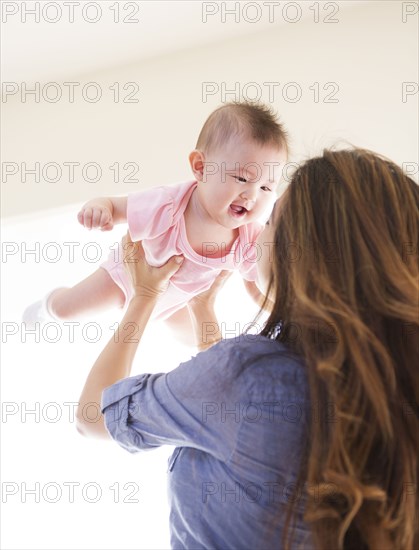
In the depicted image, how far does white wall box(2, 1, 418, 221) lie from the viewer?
180 centimetres

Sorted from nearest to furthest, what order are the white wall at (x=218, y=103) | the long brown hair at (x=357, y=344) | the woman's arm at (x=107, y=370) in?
the long brown hair at (x=357, y=344) → the woman's arm at (x=107, y=370) → the white wall at (x=218, y=103)

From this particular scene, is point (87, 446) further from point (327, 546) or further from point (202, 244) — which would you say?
point (327, 546)

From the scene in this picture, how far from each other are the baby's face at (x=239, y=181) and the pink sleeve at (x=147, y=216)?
0.26 feet

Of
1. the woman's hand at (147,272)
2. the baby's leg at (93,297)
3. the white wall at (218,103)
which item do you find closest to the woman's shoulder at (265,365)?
the woman's hand at (147,272)

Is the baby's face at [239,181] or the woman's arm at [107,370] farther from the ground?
the baby's face at [239,181]

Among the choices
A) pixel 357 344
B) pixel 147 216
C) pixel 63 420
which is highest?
pixel 147 216

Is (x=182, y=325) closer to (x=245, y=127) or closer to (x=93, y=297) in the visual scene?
(x=93, y=297)

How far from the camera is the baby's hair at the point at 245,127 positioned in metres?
1.27

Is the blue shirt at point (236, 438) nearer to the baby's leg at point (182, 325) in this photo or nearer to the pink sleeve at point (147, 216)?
the pink sleeve at point (147, 216)

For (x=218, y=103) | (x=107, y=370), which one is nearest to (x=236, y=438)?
(x=107, y=370)

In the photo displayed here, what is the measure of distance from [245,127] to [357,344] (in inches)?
24.6

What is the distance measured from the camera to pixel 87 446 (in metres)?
2.23

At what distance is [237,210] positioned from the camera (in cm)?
130

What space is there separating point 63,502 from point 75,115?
1.24 metres
